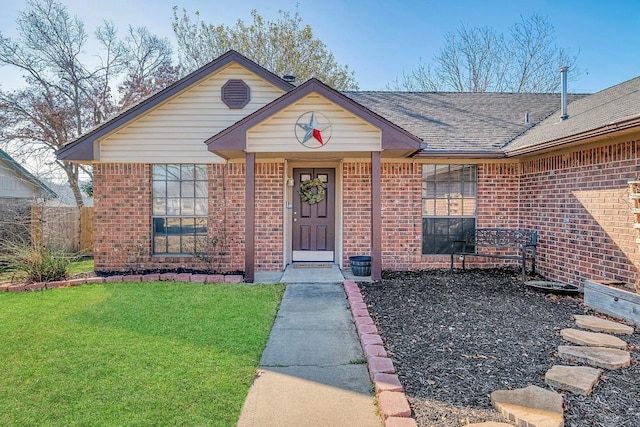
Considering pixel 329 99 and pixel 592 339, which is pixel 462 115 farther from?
pixel 592 339

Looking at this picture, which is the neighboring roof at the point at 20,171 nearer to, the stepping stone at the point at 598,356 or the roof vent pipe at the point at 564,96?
the stepping stone at the point at 598,356

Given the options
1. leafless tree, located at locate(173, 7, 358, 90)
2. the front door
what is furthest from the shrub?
leafless tree, located at locate(173, 7, 358, 90)

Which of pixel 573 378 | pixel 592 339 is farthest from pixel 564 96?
pixel 573 378

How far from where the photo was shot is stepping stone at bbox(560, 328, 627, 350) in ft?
13.6

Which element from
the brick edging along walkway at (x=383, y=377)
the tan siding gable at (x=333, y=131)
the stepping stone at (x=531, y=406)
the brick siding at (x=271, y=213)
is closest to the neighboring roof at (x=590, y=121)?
the brick siding at (x=271, y=213)

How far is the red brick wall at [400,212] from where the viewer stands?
28.1 ft

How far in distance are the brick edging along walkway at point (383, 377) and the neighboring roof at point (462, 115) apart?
417 centimetres

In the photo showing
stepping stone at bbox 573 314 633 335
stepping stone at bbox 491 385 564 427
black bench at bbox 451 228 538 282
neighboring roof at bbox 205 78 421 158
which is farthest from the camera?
black bench at bbox 451 228 538 282

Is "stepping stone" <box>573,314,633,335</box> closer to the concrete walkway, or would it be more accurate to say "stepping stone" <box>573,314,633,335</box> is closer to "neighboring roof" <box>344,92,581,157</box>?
the concrete walkway

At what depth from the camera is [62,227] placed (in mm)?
11984

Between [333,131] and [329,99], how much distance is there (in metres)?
0.56

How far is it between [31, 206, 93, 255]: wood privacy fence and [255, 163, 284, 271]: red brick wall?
13.5 ft

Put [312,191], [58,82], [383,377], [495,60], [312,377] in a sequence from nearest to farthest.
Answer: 1. [383,377]
2. [312,377]
3. [312,191]
4. [58,82]
5. [495,60]

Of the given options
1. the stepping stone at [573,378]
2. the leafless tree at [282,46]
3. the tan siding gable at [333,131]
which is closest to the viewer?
the stepping stone at [573,378]
